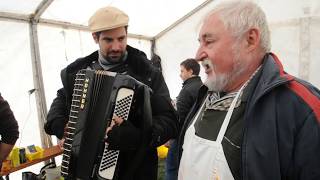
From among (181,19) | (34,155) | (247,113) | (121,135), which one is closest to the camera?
(247,113)

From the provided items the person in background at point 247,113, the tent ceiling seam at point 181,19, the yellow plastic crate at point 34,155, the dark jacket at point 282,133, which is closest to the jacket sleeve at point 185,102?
the yellow plastic crate at point 34,155

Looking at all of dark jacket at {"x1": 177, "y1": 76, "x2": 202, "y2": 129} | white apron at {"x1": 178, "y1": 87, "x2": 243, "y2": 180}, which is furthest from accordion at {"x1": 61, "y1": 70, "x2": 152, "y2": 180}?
dark jacket at {"x1": 177, "y1": 76, "x2": 202, "y2": 129}

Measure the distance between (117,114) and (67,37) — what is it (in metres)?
3.02

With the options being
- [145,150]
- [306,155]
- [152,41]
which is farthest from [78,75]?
[152,41]

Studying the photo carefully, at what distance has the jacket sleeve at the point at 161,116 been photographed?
1.69m

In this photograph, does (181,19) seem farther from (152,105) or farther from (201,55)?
(201,55)

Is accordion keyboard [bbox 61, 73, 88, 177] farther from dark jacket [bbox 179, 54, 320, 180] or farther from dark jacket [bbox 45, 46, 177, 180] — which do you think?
dark jacket [bbox 179, 54, 320, 180]

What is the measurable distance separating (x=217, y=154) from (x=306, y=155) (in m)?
0.34

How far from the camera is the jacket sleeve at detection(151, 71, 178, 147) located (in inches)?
66.6

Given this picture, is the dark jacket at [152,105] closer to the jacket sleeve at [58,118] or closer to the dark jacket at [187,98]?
the jacket sleeve at [58,118]

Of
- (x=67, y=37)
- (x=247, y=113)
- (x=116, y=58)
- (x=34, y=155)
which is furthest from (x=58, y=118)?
(x=67, y=37)

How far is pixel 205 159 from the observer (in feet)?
4.18

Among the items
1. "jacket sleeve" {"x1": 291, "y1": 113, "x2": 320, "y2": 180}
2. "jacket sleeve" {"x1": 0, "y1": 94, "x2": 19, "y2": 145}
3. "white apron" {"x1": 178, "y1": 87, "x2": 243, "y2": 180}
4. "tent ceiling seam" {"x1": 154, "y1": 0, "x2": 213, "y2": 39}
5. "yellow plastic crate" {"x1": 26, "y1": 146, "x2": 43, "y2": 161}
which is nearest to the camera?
"jacket sleeve" {"x1": 291, "y1": 113, "x2": 320, "y2": 180}

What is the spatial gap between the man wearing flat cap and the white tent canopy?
1.82m
